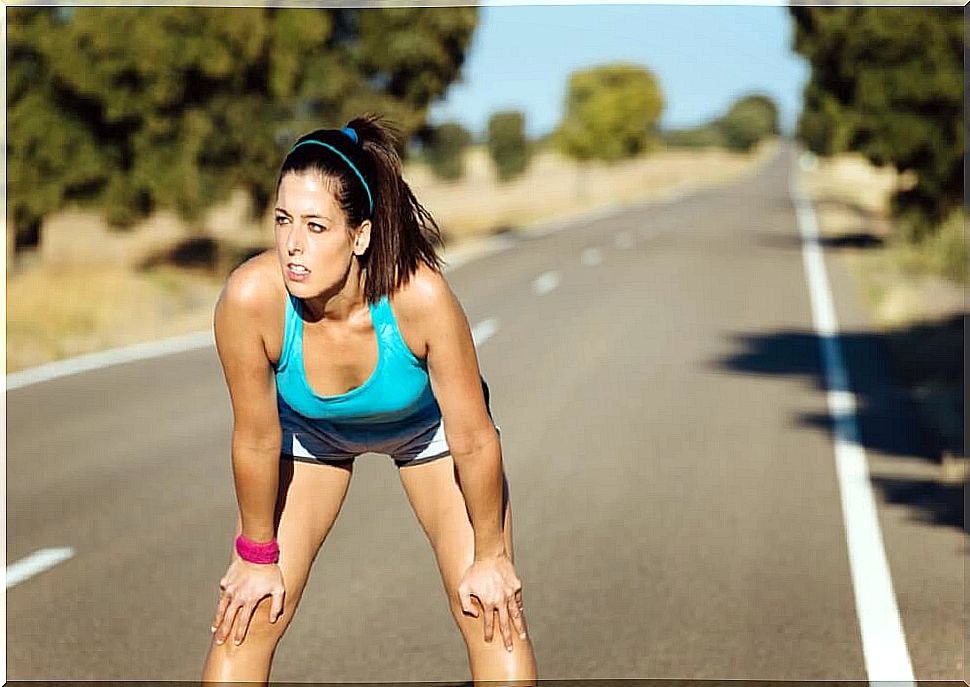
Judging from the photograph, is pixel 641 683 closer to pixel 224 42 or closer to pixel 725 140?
pixel 224 42

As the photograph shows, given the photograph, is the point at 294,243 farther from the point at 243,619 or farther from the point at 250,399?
the point at 243,619

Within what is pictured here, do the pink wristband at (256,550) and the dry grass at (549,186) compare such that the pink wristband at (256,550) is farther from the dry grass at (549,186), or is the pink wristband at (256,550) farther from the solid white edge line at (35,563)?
the dry grass at (549,186)

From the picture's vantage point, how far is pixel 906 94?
25297 mm

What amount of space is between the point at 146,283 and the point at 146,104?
3.12 meters

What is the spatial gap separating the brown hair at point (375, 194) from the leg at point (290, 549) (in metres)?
0.67

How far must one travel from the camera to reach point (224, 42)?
23500mm

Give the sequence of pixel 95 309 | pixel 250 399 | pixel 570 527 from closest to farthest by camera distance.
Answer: pixel 250 399, pixel 570 527, pixel 95 309

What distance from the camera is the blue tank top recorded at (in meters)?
3.12

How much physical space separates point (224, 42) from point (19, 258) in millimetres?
5810

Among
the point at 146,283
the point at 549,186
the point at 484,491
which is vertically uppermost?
the point at 484,491

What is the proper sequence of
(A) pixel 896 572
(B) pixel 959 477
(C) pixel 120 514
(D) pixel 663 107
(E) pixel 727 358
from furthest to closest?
1. (D) pixel 663 107
2. (E) pixel 727 358
3. (B) pixel 959 477
4. (C) pixel 120 514
5. (A) pixel 896 572

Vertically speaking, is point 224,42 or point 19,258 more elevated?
point 224,42

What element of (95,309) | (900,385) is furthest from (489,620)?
(95,309)

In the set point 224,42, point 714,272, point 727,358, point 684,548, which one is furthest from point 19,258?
point 684,548
